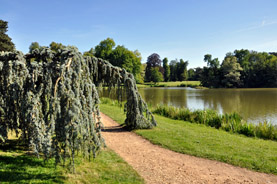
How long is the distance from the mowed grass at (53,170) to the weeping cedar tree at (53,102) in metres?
0.48

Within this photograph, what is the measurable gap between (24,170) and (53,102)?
91.5 inches

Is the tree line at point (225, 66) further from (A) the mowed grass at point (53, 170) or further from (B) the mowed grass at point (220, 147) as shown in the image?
(A) the mowed grass at point (53, 170)

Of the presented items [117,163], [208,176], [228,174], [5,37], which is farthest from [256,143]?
[5,37]

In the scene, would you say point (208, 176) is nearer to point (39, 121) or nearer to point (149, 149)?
point (149, 149)

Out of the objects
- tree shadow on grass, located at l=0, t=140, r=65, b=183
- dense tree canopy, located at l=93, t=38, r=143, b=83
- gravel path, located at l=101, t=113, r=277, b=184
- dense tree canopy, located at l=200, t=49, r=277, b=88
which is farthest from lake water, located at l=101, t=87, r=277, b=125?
dense tree canopy, located at l=200, t=49, r=277, b=88

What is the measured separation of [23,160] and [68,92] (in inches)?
117

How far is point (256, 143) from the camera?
852cm

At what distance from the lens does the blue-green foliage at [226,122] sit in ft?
33.0

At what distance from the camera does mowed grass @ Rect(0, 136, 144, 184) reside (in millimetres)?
4484

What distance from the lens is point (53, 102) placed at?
12.1 ft

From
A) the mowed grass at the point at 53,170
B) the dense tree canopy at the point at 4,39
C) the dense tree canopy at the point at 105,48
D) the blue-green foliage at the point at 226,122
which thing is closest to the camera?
the mowed grass at the point at 53,170

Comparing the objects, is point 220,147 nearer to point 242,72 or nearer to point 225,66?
point 225,66

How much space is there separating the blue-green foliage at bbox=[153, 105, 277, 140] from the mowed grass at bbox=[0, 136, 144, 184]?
7.68m

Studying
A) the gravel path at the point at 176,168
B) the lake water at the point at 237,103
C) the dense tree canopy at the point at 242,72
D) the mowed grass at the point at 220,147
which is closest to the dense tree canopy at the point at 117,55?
the lake water at the point at 237,103
